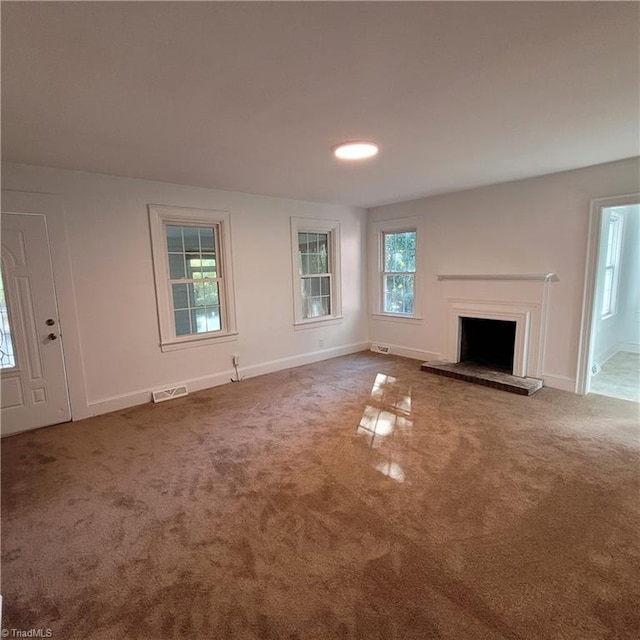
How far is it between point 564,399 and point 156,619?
13.3 ft

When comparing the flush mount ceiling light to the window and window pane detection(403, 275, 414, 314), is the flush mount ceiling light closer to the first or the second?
window pane detection(403, 275, 414, 314)

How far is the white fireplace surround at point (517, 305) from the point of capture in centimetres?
409

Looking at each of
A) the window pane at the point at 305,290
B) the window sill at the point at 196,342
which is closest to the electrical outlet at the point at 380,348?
the window pane at the point at 305,290

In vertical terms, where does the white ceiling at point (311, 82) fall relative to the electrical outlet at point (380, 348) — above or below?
above

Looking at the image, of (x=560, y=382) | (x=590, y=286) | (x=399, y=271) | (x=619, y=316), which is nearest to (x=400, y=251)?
(x=399, y=271)

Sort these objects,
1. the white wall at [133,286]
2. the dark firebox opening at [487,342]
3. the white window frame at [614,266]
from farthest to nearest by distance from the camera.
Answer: the white window frame at [614,266] < the dark firebox opening at [487,342] < the white wall at [133,286]

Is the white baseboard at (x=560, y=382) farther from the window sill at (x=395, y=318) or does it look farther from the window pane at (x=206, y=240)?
the window pane at (x=206, y=240)

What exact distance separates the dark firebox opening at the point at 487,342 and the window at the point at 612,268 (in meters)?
1.45

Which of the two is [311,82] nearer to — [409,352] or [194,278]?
[194,278]

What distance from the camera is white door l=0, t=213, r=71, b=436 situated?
313 cm

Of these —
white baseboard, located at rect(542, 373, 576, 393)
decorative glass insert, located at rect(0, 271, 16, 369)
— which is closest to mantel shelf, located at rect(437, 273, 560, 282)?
white baseboard, located at rect(542, 373, 576, 393)

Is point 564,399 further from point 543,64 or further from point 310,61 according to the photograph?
point 310,61

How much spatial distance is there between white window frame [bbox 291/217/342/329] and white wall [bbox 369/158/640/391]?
1.20m

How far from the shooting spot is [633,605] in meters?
1.50
